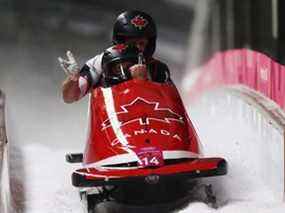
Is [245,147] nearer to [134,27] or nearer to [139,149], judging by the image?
[134,27]

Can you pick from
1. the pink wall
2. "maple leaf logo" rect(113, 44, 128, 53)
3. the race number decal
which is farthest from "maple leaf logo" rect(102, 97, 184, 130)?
the pink wall

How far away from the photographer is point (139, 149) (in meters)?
3.13

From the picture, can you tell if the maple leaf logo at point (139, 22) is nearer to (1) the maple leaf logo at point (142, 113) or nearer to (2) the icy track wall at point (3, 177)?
(1) the maple leaf logo at point (142, 113)

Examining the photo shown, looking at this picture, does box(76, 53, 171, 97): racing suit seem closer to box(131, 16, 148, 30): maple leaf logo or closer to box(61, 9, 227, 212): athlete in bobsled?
box(61, 9, 227, 212): athlete in bobsled

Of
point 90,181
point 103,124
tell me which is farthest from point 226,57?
point 90,181

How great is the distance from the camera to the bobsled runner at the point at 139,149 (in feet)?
9.84

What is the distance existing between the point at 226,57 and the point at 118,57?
3.12 meters

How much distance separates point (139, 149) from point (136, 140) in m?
0.06

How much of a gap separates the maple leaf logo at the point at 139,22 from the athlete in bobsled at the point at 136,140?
99mm

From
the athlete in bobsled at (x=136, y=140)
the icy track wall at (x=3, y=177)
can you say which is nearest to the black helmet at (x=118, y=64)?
the athlete in bobsled at (x=136, y=140)

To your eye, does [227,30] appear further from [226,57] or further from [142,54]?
[142,54]

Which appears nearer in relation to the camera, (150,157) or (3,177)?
(150,157)

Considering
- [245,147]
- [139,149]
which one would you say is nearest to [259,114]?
[245,147]

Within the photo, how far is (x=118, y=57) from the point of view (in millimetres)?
3674
